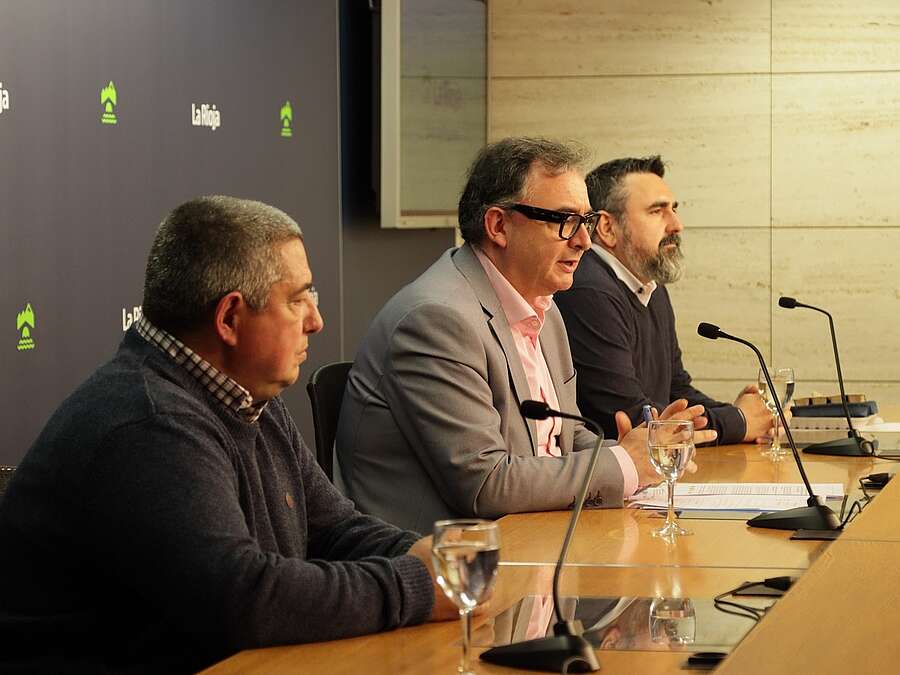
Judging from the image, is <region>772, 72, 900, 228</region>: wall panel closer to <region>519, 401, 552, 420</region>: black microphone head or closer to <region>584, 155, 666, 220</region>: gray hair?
<region>584, 155, 666, 220</region>: gray hair

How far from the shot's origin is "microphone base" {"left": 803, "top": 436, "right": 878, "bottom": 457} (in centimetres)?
334

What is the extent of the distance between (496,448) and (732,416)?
120cm

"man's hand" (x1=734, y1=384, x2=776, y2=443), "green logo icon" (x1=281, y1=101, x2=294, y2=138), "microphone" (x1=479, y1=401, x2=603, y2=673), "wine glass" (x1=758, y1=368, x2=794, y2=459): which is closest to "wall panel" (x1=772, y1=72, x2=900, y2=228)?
"green logo icon" (x1=281, y1=101, x2=294, y2=138)

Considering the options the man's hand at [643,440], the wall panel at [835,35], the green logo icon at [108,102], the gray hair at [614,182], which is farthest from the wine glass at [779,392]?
the wall panel at [835,35]

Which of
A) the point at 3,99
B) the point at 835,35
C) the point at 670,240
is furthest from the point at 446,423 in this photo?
the point at 835,35

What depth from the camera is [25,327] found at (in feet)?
10.8

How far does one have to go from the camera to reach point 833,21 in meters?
5.96

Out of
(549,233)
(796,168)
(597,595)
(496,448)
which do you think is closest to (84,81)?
(549,233)

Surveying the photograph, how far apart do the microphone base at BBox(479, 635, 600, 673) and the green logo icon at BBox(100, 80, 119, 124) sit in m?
2.64

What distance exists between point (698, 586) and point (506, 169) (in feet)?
4.62

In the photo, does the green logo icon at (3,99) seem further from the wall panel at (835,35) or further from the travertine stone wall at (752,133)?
the wall panel at (835,35)

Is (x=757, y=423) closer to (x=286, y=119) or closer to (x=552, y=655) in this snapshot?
(x=286, y=119)

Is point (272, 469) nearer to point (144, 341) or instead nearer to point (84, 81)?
point (144, 341)

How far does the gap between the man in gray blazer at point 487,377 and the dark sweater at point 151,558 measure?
2.71 feet
